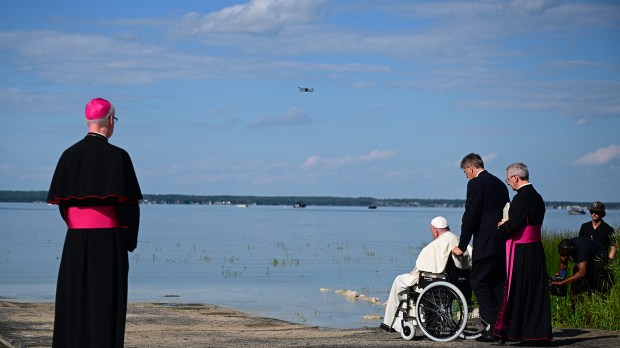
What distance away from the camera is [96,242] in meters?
7.36

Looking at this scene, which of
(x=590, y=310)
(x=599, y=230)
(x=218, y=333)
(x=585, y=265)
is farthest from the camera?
(x=599, y=230)

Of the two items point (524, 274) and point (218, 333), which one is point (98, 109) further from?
point (218, 333)

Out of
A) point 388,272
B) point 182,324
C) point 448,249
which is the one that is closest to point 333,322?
point 182,324

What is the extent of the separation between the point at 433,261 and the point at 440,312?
0.53 meters

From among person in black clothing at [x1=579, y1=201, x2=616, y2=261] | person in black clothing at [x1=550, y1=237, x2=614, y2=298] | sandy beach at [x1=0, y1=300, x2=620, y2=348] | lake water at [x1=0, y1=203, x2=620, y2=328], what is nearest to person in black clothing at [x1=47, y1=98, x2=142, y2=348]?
sandy beach at [x1=0, y1=300, x2=620, y2=348]

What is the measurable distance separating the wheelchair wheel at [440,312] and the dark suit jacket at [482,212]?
1.47ft

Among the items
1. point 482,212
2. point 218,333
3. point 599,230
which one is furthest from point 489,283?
A: point 599,230

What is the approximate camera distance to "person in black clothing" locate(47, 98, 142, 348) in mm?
A: 7359

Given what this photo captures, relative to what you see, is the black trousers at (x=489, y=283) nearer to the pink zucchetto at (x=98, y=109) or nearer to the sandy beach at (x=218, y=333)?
the sandy beach at (x=218, y=333)

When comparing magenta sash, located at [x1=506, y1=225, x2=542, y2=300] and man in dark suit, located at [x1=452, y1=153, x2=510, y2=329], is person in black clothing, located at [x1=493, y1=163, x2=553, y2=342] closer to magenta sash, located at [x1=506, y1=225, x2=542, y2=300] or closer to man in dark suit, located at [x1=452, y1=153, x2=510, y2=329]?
magenta sash, located at [x1=506, y1=225, x2=542, y2=300]

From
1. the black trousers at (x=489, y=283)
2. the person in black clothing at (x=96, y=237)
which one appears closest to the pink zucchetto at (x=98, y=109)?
the person in black clothing at (x=96, y=237)

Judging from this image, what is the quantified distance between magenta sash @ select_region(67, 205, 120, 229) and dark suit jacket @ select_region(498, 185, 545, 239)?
464 cm

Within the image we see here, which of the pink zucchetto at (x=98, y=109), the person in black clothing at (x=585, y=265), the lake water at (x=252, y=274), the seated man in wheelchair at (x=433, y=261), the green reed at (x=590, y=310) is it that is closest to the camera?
the pink zucchetto at (x=98, y=109)

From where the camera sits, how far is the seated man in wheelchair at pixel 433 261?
11.1m
